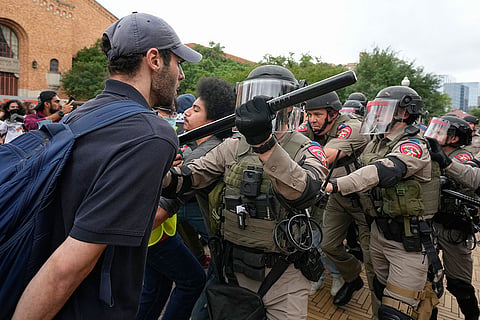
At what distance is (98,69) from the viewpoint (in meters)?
29.1

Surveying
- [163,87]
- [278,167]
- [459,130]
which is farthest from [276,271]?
[459,130]

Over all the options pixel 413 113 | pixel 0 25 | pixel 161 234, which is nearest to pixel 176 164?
pixel 161 234

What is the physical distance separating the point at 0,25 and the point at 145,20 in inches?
1391

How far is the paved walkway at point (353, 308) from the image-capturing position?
11.6ft

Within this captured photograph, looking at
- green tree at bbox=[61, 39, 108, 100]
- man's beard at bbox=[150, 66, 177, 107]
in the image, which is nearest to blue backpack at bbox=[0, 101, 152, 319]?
man's beard at bbox=[150, 66, 177, 107]

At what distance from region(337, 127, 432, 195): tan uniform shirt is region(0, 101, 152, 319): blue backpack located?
1955 millimetres

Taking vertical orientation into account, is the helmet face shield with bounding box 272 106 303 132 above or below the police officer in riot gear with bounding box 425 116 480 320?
above

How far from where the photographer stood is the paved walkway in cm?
354

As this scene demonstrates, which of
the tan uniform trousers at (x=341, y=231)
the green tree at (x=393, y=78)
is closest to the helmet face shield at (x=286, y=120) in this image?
the tan uniform trousers at (x=341, y=231)

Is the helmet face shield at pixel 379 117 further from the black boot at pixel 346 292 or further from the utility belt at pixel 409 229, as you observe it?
the black boot at pixel 346 292

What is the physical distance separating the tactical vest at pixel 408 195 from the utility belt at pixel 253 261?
1282mm

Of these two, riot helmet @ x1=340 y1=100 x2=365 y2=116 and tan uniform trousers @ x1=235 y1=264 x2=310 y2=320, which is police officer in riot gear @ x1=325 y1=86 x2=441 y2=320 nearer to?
tan uniform trousers @ x1=235 y1=264 x2=310 y2=320

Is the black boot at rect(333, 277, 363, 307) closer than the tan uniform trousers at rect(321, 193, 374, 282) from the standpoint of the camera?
No

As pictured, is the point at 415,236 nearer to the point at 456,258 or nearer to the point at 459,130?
the point at 456,258
